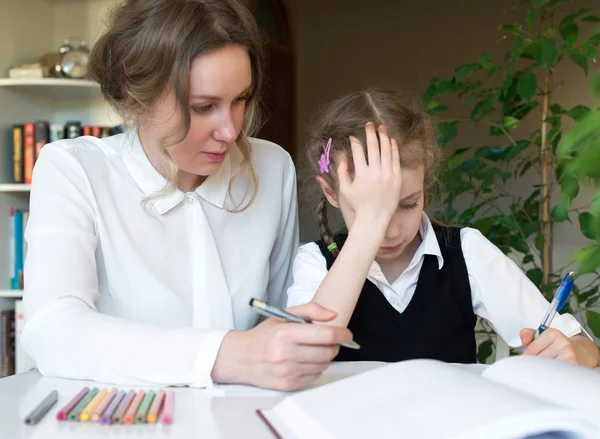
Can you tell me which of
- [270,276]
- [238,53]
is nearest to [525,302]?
[270,276]

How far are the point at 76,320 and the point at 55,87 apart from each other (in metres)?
2.24

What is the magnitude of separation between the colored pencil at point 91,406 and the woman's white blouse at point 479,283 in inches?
21.5

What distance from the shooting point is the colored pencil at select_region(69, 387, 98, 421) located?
29.1 inches

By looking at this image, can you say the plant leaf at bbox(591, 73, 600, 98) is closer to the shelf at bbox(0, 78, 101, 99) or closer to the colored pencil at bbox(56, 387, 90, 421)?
the colored pencil at bbox(56, 387, 90, 421)

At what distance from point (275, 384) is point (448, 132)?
139cm

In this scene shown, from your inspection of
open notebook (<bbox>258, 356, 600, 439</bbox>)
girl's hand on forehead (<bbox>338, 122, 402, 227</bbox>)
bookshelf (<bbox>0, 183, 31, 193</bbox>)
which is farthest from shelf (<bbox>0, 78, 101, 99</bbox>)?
open notebook (<bbox>258, 356, 600, 439</bbox>)

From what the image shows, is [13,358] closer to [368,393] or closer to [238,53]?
[238,53]

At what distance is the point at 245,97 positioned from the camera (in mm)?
1284

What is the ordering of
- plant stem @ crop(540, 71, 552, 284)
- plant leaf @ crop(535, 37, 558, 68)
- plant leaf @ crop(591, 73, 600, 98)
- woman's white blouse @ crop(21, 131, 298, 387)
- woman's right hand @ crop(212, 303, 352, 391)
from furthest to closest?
plant stem @ crop(540, 71, 552, 284) → plant leaf @ crop(535, 37, 558, 68) → woman's white blouse @ crop(21, 131, 298, 387) → woman's right hand @ crop(212, 303, 352, 391) → plant leaf @ crop(591, 73, 600, 98)

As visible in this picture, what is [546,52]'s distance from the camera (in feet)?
6.51

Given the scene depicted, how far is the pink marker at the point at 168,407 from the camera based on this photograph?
733 millimetres

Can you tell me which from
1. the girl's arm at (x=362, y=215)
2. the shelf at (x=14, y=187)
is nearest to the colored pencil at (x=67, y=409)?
the girl's arm at (x=362, y=215)

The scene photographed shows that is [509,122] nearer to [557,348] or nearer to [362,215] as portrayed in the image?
[362,215]

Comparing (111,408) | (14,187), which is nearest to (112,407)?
(111,408)
